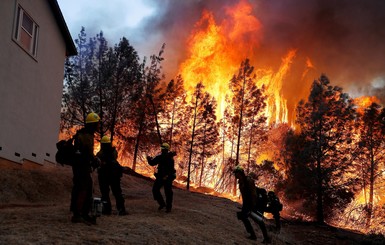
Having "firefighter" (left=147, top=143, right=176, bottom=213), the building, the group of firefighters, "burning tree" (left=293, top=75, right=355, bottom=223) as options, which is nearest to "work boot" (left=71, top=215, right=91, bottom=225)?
the group of firefighters

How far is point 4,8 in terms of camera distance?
44.1 feet

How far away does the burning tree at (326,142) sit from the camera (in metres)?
27.5

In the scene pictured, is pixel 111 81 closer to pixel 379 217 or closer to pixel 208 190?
pixel 208 190

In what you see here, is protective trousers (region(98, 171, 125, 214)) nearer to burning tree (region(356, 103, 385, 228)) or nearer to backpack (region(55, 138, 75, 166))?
backpack (region(55, 138, 75, 166))

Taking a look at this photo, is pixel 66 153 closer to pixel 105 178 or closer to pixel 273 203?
pixel 105 178

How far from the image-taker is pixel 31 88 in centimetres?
1589

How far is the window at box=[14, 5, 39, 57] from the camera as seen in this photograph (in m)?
14.7

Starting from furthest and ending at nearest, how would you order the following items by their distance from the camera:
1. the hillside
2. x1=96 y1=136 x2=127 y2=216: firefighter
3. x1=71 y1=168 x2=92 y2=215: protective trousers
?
x1=96 y1=136 x2=127 y2=216: firefighter
x1=71 y1=168 x2=92 y2=215: protective trousers
the hillside

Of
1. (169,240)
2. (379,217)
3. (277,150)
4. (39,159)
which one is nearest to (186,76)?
(277,150)

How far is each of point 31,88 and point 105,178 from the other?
8.09 metres

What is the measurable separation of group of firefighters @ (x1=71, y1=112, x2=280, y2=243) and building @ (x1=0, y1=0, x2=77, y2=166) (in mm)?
5847

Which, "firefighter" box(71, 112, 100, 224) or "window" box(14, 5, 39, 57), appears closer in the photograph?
"firefighter" box(71, 112, 100, 224)

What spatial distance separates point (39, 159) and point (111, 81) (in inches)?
536

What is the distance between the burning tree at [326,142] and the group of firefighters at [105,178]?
60.6 feet
